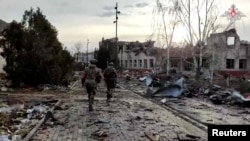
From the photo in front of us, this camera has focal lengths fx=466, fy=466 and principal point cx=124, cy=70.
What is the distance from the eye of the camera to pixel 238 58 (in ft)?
209

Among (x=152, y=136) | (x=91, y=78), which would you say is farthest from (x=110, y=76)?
(x=152, y=136)

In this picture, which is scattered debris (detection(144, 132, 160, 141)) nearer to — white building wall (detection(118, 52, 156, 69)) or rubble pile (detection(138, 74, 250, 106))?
rubble pile (detection(138, 74, 250, 106))

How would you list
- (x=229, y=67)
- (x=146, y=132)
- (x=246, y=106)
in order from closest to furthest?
(x=146, y=132), (x=246, y=106), (x=229, y=67)

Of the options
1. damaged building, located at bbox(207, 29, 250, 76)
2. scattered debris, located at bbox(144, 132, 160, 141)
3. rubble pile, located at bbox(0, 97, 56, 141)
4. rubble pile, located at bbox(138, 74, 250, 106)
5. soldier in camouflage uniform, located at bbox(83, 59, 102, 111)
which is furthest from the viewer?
damaged building, located at bbox(207, 29, 250, 76)

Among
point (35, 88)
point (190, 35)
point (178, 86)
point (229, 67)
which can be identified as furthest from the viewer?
point (229, 67)

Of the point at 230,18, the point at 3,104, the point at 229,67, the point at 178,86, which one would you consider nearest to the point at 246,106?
the point at 178,86

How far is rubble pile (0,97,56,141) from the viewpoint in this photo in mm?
12002

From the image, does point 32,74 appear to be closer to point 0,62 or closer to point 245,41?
point 0,62

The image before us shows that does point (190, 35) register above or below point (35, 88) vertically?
above

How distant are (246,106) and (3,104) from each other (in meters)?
11.2

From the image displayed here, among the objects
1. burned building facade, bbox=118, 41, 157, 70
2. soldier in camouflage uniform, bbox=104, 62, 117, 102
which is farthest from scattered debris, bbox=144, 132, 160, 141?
burned building facade, bbox=118, 41, 157, 70

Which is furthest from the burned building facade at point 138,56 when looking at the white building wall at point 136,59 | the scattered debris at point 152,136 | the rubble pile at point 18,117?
the scattered debris at point 152,136

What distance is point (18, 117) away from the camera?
15664 mm

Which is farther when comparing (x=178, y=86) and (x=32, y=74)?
(x=32, y=74)
